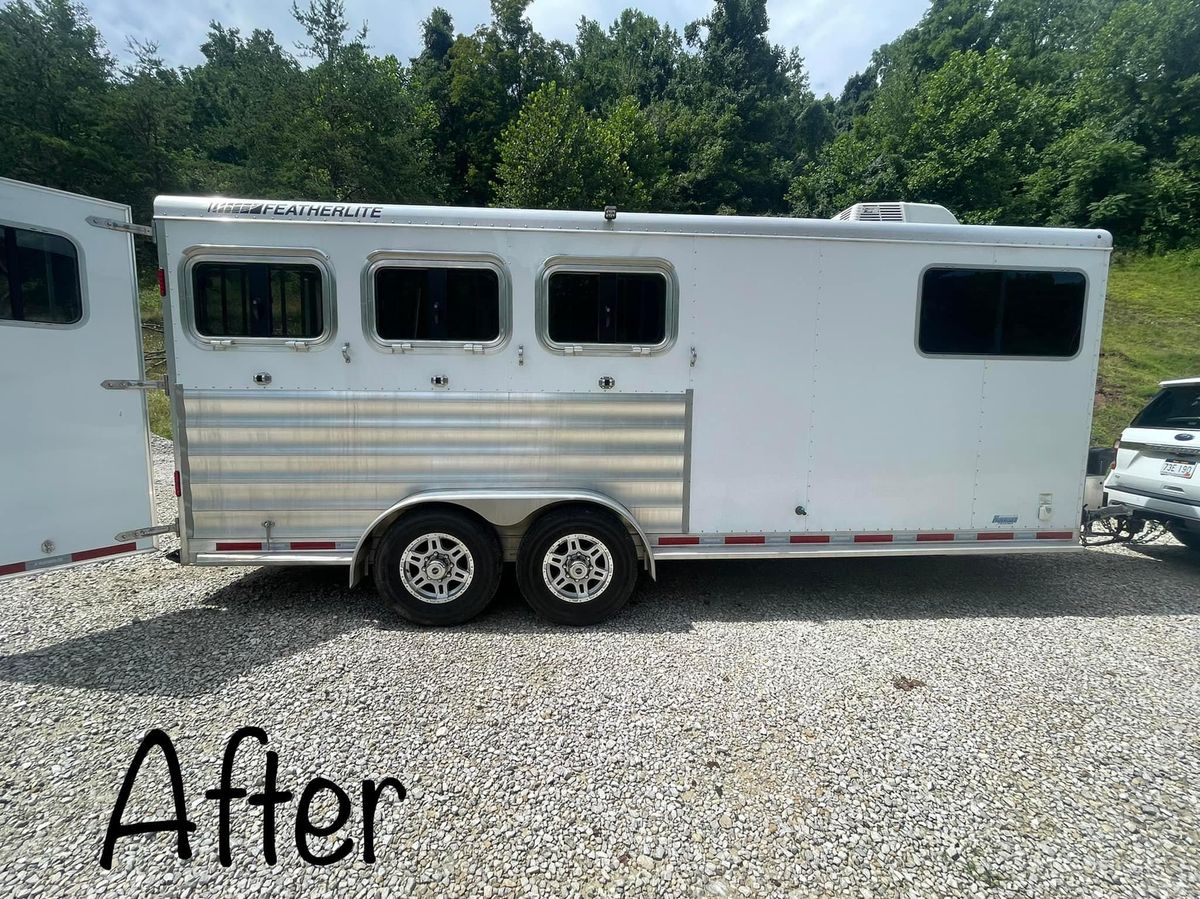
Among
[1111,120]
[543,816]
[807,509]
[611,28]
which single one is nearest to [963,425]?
[807,509]

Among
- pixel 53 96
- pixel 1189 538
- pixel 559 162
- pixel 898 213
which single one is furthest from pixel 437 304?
pixel 53 96

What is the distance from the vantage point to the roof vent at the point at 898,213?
468 centimetres

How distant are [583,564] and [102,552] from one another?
10.8ft

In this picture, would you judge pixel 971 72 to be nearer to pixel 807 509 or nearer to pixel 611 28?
pixel 807 509

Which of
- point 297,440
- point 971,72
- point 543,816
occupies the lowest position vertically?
point 543,816

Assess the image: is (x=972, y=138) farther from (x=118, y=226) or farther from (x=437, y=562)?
(x=118, y=226)

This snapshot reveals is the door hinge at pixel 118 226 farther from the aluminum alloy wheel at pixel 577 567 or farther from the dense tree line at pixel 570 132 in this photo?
the dense tree line at pixel 570 132

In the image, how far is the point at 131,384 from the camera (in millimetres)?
4090

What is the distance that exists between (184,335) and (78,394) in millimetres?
719

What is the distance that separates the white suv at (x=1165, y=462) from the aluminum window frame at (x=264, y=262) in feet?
24.0

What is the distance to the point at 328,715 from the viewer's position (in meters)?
3.37

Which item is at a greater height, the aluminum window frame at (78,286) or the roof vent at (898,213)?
the roof vent at (898,213)

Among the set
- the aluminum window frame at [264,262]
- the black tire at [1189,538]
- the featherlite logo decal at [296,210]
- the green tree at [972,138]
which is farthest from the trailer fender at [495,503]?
the green tree at [972,138]

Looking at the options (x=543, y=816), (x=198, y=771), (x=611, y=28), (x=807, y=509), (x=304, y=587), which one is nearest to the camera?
(x=543, y=816)
